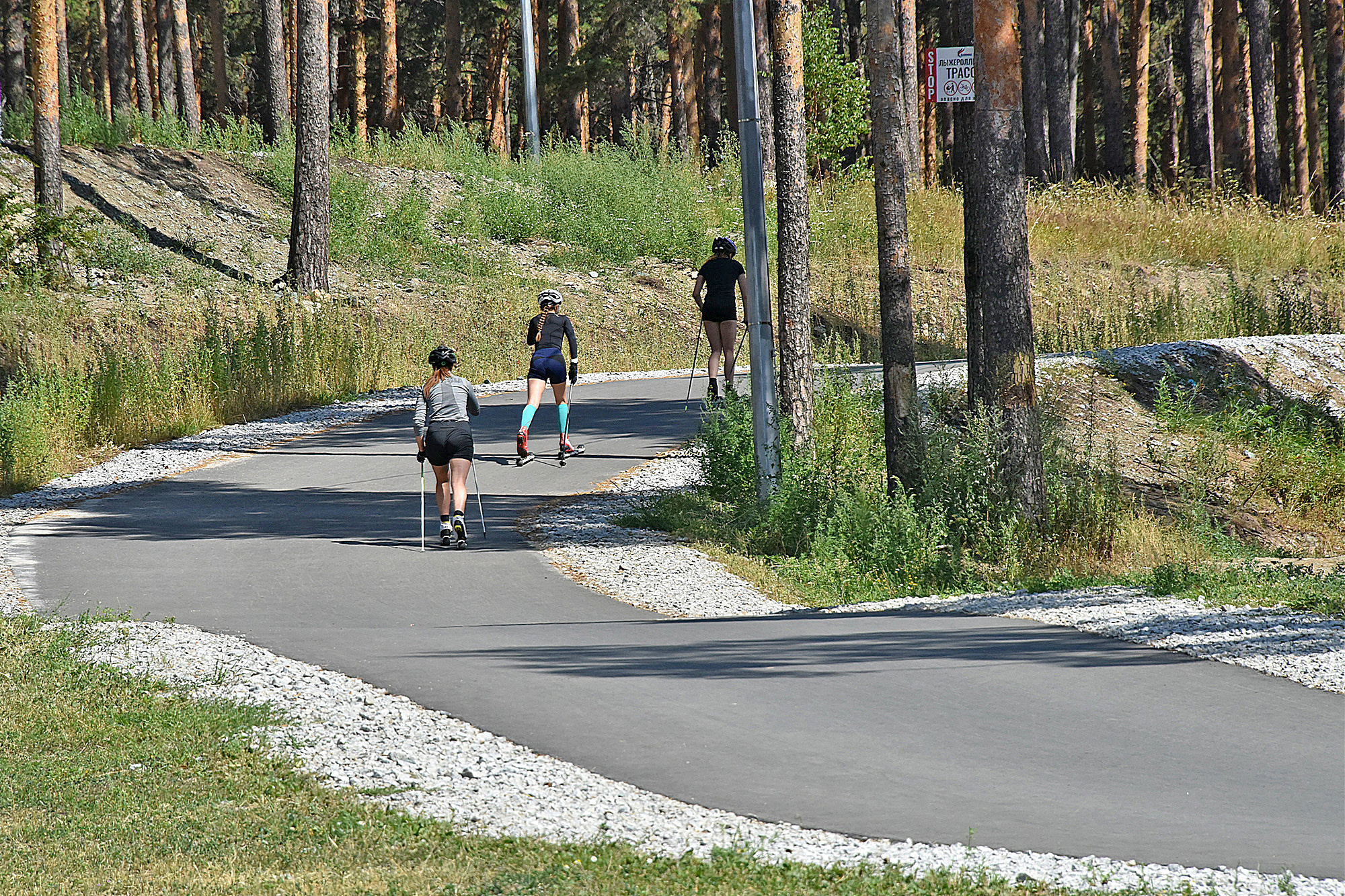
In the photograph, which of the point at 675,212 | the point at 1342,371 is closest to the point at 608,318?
the point at 675,212

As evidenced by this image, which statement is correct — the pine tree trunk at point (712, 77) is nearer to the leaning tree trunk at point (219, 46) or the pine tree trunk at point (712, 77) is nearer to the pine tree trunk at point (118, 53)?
the leaning tree trunk at point (219, 46)

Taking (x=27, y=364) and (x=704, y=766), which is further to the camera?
(x=27, y=364)

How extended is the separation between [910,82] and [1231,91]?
11.7 meters

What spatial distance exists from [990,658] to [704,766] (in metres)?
2.47

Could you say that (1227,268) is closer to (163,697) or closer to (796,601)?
(796,601)

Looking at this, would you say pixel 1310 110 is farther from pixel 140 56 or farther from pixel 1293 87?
pixel 140 56

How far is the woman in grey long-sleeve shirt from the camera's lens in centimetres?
1234

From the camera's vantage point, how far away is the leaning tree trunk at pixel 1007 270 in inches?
452

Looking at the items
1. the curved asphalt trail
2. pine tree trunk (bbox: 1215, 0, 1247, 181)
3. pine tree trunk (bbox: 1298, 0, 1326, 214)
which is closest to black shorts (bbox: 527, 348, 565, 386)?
the curved asphalt trail

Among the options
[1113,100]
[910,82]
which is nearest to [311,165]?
[910,82]

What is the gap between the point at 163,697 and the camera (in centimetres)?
730

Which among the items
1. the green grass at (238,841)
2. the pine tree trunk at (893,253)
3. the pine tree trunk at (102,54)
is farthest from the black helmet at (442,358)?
the pine tree trunk at (102,54)

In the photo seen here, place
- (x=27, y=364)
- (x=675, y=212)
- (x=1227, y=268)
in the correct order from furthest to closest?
(x=675, y=212) < (x=1227, y=268) < (x=27, y=364)

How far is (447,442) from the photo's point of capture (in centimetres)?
1243
